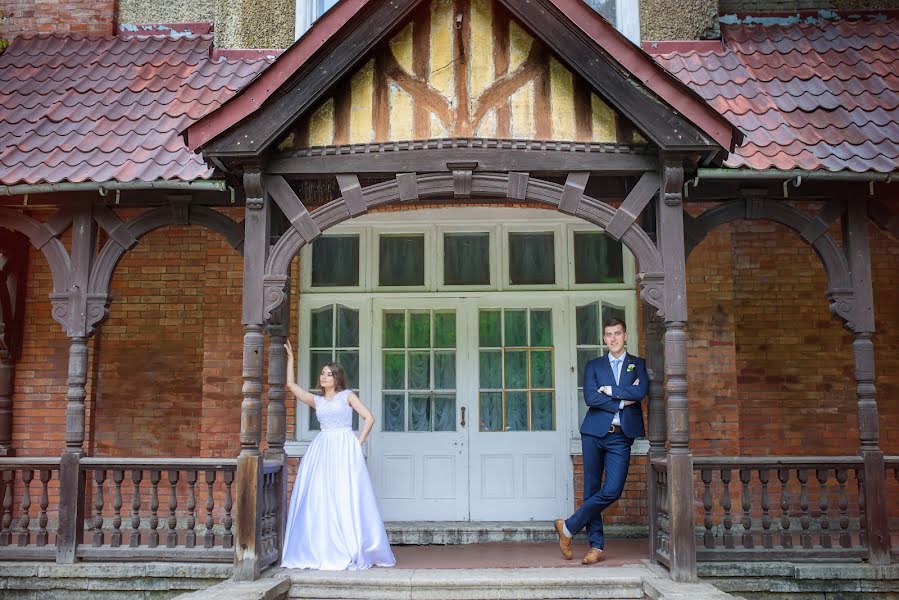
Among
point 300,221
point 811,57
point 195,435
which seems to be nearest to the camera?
point 300,221

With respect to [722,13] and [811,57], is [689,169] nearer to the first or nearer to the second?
[811,57]

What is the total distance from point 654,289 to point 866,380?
2098 mm

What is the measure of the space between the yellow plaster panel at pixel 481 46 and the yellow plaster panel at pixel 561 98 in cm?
49

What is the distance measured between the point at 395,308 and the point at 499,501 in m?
2.36

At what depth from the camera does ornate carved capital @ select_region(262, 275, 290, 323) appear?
646 centimetres

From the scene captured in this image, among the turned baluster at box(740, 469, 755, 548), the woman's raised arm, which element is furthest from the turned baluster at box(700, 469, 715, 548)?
the woman's raised arm

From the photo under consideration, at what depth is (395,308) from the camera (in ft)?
29.9

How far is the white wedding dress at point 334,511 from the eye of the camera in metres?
6.74

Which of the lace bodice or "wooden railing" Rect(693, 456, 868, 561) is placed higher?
the lace bodice

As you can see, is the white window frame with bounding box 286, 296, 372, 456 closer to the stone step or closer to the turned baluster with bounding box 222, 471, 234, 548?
the stone step

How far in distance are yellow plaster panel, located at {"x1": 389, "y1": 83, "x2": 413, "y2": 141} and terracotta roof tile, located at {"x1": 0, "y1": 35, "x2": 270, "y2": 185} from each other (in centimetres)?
159

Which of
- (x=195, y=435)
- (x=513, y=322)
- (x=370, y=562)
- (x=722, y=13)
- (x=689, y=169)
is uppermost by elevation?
(x=722, y=13)

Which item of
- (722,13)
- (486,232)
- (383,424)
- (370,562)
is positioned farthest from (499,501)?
(722,13)

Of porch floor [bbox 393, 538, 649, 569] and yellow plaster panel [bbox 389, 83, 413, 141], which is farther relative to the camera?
porch floor [bbox 393, 538, 649, 569]
